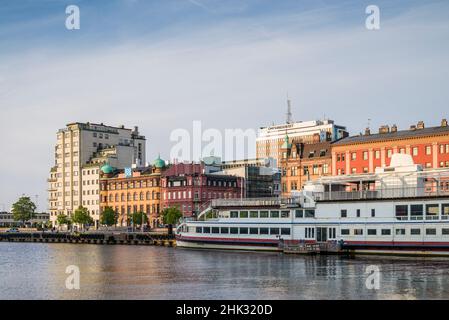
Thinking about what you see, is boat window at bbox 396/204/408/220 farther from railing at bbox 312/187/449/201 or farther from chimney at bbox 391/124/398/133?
chimney at bbox 391/124/398/133

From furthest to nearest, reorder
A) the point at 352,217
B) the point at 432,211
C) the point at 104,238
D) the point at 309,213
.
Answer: the point at 104,238, the point at 309,213, the point at 352,217, the point at 432,211

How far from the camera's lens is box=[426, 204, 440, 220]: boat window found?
90.2 m

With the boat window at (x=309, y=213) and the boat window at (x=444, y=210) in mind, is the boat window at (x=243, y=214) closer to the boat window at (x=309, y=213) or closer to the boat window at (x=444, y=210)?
the boat window at (x=309, y=213)

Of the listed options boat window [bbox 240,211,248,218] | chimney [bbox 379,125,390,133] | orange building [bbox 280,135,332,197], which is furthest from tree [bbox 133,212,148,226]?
boat window [bbox 240,211,248,218]

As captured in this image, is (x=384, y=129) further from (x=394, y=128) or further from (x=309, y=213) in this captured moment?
(x=309, y=213)

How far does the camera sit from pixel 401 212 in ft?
306

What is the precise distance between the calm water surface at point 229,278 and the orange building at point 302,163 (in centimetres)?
6410

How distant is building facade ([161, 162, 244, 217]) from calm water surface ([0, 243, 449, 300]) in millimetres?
86459

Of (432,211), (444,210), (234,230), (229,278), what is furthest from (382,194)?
(229,278)

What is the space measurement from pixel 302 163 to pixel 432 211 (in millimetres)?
73362

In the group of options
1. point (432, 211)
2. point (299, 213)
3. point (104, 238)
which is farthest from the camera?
point (104, 238)

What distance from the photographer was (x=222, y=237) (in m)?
112
